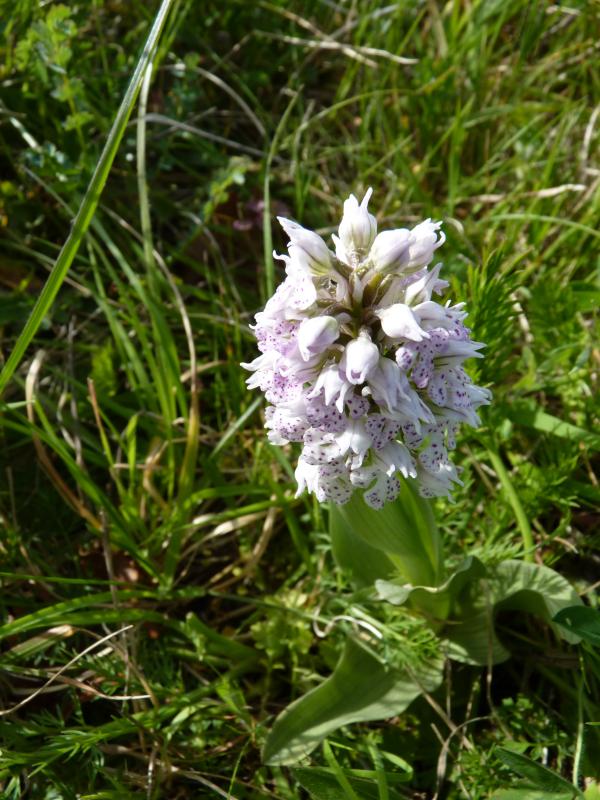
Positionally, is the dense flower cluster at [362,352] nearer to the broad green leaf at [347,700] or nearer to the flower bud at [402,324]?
the flower bud at [402,324]

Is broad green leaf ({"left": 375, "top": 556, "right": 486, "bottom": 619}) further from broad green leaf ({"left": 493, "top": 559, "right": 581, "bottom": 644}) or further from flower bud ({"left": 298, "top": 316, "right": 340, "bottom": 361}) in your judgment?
flower bud ({"left": 298, "top": 316, "right": 340, "bottom": 361})

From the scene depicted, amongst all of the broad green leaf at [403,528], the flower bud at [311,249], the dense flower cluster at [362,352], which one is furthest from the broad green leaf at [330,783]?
the flower bud at [311,249]

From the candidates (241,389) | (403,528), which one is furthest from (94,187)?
(403,528)

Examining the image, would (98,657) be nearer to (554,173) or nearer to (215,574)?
(215,574)

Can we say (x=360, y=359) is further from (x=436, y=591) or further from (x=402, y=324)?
(x=436, y=591)

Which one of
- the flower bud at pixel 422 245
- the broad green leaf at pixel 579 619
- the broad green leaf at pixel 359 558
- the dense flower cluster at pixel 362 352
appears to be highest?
the flower bud at pixel 422 245

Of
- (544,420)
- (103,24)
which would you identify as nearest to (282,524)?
(544,420)
